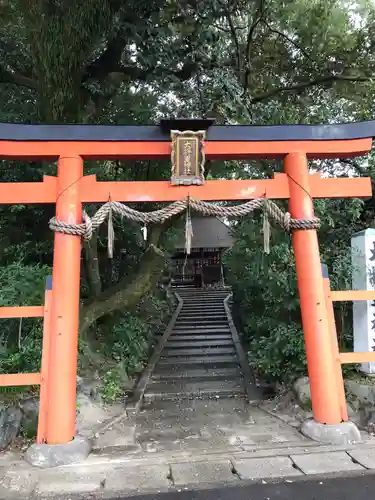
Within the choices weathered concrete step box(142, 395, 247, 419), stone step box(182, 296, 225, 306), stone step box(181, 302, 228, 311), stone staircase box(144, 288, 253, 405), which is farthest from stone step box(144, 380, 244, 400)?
stone step box(182, 296, 225, 306)

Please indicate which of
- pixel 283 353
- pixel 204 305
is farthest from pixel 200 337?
pixel 283 353

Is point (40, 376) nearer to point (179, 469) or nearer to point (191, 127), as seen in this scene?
point (179, 469)

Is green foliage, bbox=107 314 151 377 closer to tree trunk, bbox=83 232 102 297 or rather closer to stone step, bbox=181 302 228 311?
tree trunk, bbox=83 232 102 297

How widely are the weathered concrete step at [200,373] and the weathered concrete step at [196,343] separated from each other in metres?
1.61

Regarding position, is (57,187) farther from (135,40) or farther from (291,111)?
(291,111)

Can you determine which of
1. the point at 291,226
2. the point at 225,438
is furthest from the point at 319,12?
the point at 225,438

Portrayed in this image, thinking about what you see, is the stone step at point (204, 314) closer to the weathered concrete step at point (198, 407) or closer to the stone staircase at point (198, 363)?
the stone staircase at point (198, 363)

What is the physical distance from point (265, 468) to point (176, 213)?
3.09 m

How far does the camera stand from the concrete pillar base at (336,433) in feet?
16.0

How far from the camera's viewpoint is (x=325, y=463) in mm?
4371

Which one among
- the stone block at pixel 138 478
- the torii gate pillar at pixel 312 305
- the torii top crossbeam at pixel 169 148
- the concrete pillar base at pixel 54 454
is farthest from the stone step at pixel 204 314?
the stone block at pixel 138 478

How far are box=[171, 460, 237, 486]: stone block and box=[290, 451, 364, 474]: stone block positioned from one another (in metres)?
0.77

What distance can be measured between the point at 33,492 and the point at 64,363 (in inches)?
52.6

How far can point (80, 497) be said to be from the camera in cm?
378
